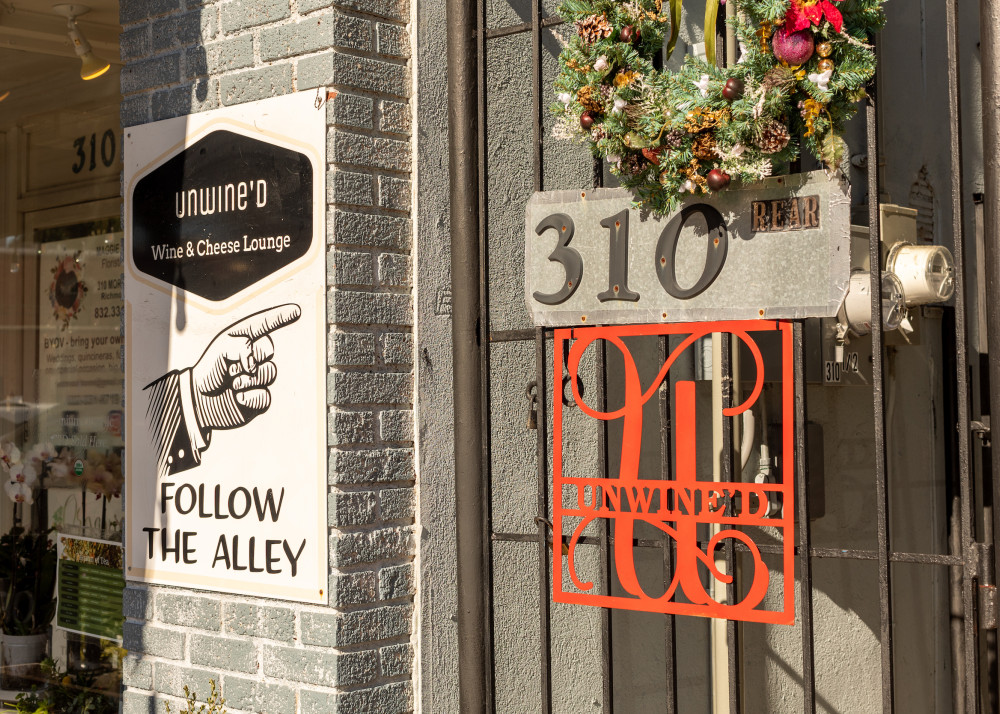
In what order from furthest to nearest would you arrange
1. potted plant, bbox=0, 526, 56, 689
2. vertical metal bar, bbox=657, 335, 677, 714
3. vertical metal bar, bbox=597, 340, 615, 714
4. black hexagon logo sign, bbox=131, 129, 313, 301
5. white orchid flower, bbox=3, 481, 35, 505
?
white orchid flower, bbox=3, 481, 35, 505
potted plant, bbox=0, 526, 56, 689
black hexagon logo sign, bbox=131, 129, 313, 301
vertical metal bar, bbox=597, 340, 615, 714
vertical metal bar, bbox=657, 335, 677, 714

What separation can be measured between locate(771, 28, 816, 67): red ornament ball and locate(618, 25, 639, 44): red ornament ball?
369 mm

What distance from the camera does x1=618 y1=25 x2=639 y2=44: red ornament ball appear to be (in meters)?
2.38

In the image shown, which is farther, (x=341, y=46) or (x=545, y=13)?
(x=545, y=13)

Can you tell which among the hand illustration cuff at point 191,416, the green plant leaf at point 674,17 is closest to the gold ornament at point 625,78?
the green plant leaf at point 674,17

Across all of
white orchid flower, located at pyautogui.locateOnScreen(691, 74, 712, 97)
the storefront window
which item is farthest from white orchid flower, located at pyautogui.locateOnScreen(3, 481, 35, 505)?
white orchid flower, located at pyautogui.locateOnScreen(691, 74, 712, 97)

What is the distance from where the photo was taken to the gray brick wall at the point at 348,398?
105 inches

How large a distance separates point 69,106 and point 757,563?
4.22 metres

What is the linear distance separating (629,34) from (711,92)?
26 cm

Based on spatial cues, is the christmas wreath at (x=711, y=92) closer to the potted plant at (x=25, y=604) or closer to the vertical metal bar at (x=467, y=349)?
the vertical metal bar at (x=467, y=349)

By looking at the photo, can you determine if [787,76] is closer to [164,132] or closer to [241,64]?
[241,64]

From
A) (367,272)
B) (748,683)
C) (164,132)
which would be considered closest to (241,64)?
(164,132)

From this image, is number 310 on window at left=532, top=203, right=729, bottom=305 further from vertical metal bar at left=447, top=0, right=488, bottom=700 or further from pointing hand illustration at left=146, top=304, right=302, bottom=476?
pointing hand illustration at left=146, top=304, right=302, bottom=476

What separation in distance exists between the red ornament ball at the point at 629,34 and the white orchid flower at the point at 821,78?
0.45 m

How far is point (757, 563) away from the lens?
232 cm
